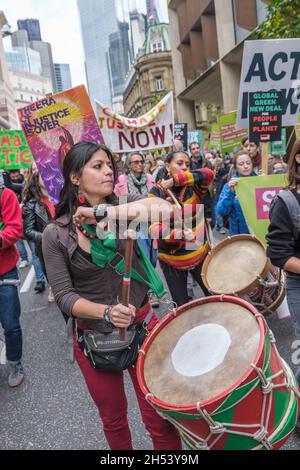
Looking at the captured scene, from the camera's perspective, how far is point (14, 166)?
8.82m

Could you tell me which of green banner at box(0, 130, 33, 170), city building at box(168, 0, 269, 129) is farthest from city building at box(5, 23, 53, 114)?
green banner at box(0, 130, 33, 170)

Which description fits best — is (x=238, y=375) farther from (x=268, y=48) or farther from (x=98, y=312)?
(x=268, y=48)

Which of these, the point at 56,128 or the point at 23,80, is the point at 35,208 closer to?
the point at 56,128

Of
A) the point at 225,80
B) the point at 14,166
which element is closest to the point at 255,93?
the point at 14,166

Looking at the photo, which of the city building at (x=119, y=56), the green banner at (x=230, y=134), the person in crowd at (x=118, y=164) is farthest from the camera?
the city building at (x=119, y=56)

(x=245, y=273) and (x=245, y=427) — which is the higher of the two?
(x=245, y=273)

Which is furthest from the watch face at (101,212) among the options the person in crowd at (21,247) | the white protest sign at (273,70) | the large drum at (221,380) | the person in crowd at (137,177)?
the person in crowd at (21,247)

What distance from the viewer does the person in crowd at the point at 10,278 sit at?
11.1ft

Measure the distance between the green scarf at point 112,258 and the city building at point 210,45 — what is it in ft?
45.3

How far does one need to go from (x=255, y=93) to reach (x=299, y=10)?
337 centimetres

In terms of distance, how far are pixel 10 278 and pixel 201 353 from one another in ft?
7.31

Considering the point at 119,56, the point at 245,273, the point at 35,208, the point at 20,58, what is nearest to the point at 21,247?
the point at 35,208

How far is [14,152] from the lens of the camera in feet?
29.4

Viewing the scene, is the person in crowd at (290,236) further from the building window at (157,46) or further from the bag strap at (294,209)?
the building window at (157,46)
